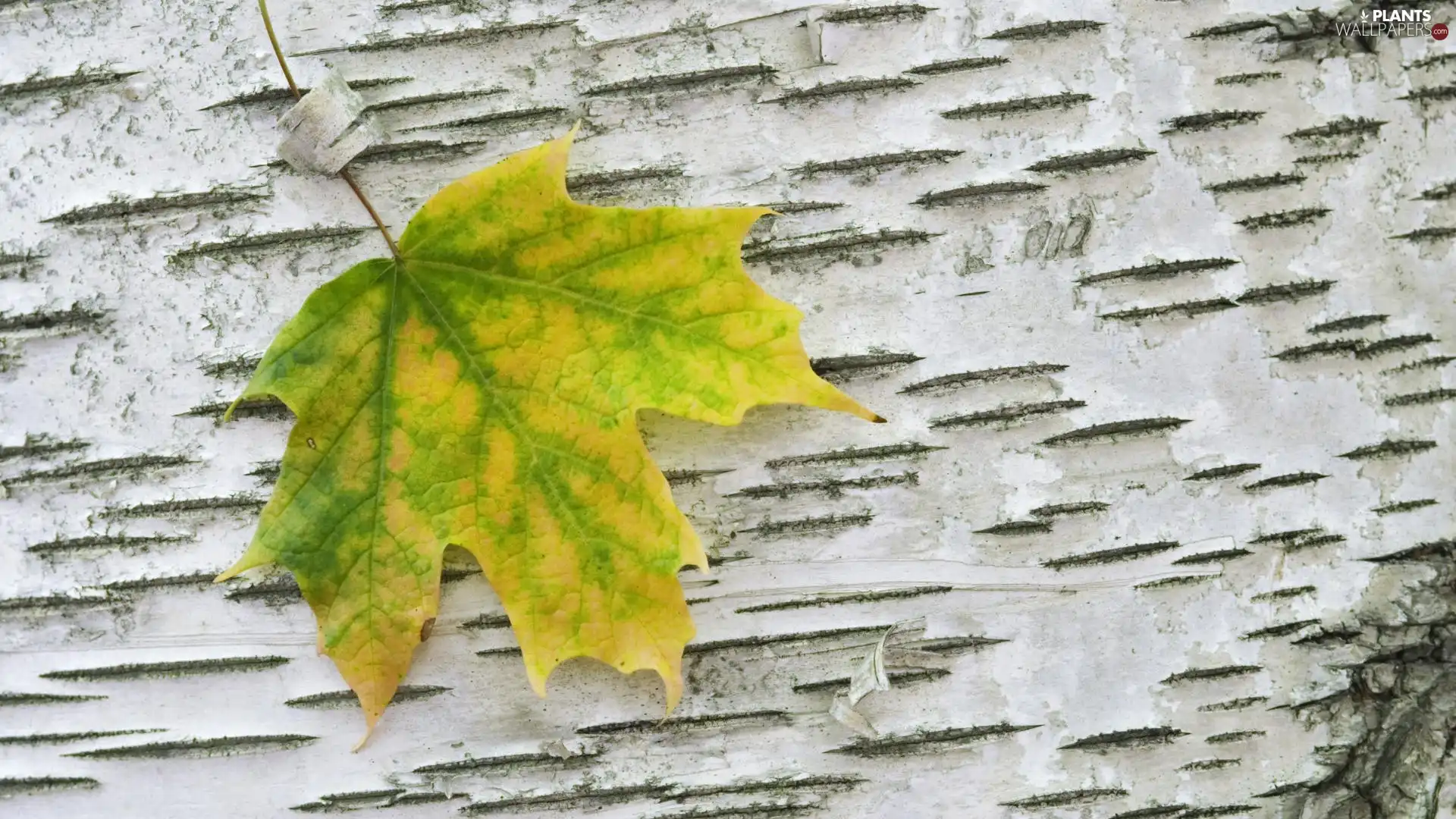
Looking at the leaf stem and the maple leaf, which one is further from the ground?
the leaf stem

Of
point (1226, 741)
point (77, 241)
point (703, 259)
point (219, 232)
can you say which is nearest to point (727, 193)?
point (703, 259)

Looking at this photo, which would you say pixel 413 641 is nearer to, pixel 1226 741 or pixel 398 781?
pixel 398 781

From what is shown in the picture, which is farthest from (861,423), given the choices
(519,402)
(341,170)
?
(341,170)

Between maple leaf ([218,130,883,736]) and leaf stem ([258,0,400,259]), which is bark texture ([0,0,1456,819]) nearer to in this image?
leaf stem ([258,0,400,259])

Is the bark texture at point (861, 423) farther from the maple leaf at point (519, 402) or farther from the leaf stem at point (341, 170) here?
the maple leaf at point (519, 402)

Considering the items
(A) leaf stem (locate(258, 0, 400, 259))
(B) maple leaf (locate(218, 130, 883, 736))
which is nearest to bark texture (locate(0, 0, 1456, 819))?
(A) leaf stem (locate(258, 0, 400, 259))

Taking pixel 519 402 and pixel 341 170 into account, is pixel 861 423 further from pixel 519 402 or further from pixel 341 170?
pixel 341 170
